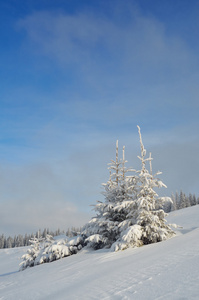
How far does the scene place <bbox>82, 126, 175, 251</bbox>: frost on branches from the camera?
12.7 meters

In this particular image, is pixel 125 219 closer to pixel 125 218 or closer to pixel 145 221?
pixel 125 218

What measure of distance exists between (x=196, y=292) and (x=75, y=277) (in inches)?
248

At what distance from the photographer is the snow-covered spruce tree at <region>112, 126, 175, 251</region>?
12.4 metres

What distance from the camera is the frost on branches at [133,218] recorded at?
1267 cm

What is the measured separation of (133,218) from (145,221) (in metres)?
1.01

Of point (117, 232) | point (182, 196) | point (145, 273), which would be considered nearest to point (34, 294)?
point (145, 273)

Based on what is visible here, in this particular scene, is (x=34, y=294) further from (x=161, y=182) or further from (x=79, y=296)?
(x=161, y=182)

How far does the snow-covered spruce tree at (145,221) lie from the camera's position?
12.4 meters

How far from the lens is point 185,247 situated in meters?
8.68

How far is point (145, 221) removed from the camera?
13109 mm

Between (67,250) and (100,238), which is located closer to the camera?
(100,238)

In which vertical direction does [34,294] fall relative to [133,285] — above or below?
below

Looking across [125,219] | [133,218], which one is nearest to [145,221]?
[133,218]

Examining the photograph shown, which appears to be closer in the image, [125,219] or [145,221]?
[145,221]
